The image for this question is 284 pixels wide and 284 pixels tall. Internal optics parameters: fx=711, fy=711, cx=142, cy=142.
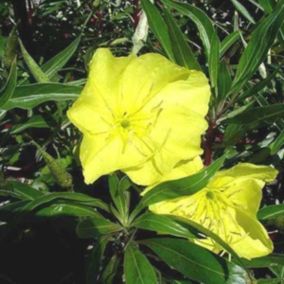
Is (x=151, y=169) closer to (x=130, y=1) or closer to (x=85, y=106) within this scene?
(x=85, y=106)

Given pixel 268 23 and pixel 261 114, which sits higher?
pixel 268 23

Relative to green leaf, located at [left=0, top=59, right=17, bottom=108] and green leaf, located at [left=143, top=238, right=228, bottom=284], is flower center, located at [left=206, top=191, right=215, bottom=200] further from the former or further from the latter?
green leaf, located at [left=0, top=59, right=17, bottom=108]

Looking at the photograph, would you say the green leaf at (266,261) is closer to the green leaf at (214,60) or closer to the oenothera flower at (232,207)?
the oenothera flower at (232,207)

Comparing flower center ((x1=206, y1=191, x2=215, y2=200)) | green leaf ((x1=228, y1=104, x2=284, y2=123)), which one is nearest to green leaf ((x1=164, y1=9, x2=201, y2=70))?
green leaf ((x1=228, y1=104, x2=284, y2=123))

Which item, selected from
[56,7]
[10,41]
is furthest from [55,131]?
[56,7]

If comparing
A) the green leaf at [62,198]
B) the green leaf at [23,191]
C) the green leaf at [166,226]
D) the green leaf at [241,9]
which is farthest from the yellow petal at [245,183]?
the green leaf at [241,9]

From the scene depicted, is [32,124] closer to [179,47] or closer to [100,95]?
[100,95]
